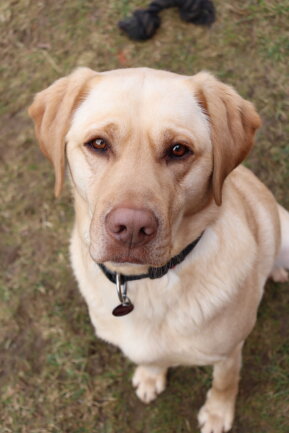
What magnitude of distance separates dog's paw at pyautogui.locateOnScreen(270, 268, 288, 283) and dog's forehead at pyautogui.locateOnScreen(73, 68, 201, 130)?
1.95 meters

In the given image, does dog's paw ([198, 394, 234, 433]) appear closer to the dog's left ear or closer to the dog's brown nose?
the dog's left ear

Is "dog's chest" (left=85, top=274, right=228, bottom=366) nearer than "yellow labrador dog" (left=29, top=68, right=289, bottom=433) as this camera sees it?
No

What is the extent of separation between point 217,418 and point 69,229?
6.14 feet

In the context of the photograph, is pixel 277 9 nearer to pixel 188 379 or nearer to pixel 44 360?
pixel 188 379

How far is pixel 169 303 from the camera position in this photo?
255 centimetres

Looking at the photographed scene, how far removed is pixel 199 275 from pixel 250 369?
147 cm

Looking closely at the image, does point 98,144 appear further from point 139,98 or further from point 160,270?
point 160,270

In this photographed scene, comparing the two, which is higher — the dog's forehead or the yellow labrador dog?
the dog's forehead

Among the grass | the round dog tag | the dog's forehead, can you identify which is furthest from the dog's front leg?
the dog's forehead

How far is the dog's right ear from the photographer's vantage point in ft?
7.60

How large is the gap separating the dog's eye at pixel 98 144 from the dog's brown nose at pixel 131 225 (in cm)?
38

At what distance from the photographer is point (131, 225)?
1895 millimetres

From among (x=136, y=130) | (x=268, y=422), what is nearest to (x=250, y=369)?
(x=268, y=422)

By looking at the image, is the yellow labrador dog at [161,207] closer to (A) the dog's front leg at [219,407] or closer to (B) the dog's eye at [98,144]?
(B) the dog's eye at [98,144]
